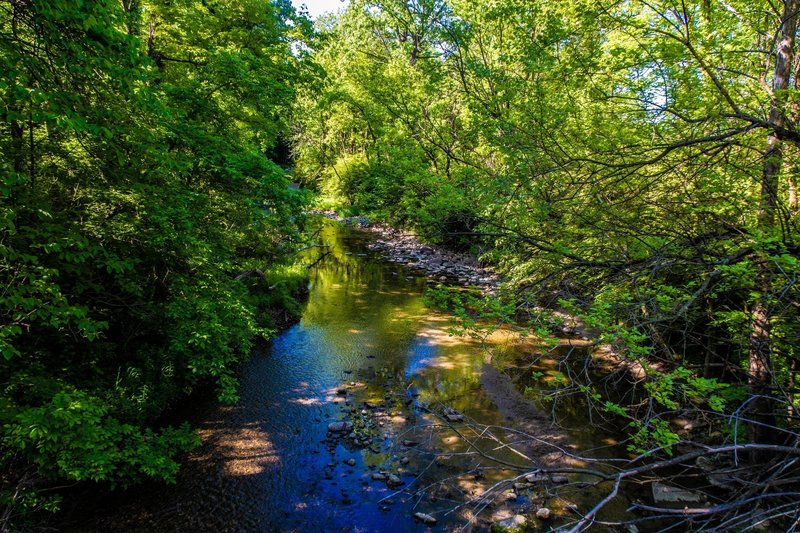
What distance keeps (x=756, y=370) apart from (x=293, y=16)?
38.2 feet

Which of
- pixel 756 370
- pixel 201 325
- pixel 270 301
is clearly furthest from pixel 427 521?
pixel 270 301

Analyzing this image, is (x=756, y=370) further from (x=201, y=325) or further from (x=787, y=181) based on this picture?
(x=201, y=325)

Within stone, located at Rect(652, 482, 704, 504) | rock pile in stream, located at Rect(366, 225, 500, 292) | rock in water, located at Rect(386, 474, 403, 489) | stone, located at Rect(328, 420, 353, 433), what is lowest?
stone, located at Rect(652, 482, 704, 504)

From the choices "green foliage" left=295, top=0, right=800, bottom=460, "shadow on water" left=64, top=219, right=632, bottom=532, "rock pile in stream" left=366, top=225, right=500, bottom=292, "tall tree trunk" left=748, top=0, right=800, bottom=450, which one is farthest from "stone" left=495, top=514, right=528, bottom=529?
"rock pile in stream" left=366, top=225, right=500, bottom=292

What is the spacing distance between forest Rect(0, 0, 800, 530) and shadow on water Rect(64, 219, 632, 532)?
2.62ft

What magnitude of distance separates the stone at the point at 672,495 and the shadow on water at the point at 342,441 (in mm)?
1872

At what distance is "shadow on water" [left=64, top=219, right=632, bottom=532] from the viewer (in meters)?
6.50

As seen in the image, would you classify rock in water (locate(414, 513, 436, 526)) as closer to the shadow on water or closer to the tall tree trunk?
the shadow on water

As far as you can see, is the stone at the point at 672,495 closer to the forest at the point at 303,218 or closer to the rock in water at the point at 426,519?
the forest at the point at 303,218

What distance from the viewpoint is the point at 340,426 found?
A: 28.9 feet

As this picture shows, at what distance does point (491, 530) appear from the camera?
6.39 m

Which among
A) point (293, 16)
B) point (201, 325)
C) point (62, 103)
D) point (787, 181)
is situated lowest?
point (201, 325)

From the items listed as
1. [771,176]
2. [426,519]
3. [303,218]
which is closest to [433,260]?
[303,218]

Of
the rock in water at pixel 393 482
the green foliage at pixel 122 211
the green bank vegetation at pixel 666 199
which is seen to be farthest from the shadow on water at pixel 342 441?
the green bank vegetation at pixel 666 199
